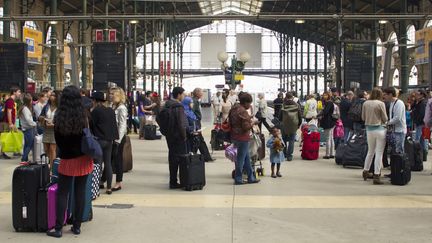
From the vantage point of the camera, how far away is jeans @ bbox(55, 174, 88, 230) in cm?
648

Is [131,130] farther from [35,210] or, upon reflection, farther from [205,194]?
[35,210]

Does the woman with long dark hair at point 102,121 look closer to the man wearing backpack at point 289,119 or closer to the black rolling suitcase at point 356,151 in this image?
the man wearing backpack at point 289,119

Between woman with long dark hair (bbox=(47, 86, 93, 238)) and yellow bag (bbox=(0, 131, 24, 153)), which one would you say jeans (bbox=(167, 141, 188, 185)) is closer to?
woman with long dark hair (bbox=(47, 86, 93, 238))

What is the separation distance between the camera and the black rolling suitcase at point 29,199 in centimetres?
670

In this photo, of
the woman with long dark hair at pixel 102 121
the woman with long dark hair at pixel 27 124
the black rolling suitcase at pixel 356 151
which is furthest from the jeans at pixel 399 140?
the woman with long dark hair at pixel 27 124

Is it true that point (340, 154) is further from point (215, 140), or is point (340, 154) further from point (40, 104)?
point (40, 104)

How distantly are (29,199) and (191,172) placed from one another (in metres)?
3.47

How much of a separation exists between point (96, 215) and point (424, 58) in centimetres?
2641

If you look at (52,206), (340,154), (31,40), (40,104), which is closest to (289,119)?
(340,154)

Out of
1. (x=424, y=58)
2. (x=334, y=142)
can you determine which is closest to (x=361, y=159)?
(x=334, y=142)

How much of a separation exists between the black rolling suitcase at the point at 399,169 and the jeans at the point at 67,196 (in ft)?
19.2

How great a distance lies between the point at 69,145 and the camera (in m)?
6.45

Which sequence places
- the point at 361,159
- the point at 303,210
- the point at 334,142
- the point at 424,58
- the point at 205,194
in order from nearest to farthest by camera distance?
the point at 303,210 → the point at 205,194 → the point at 361,159 → the point at 334,142 → the point at 424,58

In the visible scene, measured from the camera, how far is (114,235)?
6652mm
